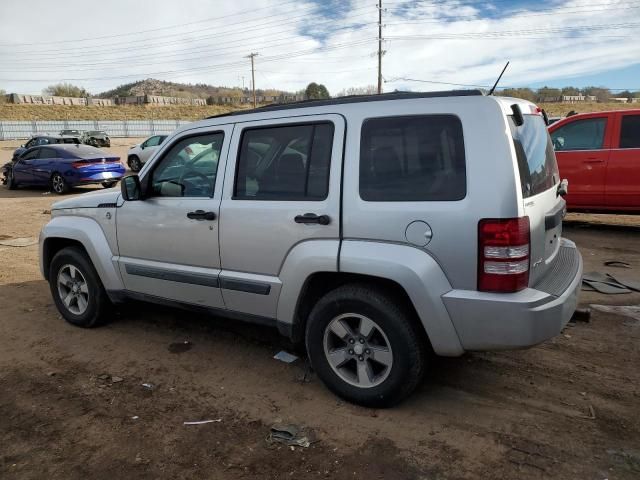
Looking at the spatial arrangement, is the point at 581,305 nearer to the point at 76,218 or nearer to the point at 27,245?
the point at 76,218

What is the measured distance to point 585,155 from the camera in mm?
7805

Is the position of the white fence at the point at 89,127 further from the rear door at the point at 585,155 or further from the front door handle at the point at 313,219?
the front door handle at the point at 313,219

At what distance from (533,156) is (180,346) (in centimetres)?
313

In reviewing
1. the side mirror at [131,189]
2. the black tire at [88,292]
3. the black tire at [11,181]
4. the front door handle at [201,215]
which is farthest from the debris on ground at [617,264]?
the black tire at [11,181]

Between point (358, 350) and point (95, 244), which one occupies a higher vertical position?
point (95, 244)

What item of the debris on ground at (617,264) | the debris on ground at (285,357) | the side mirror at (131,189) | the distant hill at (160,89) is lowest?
the debris on ground at (285,357)

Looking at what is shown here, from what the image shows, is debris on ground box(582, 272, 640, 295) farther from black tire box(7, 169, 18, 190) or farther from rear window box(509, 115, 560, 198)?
black tire box(7, 169, 18, 190)

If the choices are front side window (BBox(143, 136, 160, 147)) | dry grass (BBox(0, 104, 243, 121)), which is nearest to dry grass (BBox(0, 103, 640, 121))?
dry grass (BBox(0, 104, 243, 121))

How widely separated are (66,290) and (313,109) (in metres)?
3.13

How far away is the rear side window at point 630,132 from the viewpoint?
291 inches

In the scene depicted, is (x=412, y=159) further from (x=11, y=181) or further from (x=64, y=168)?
(x=11, y=181)

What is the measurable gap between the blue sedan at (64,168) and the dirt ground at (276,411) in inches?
426

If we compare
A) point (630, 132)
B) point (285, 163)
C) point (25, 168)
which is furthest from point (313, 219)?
point (25, 168)

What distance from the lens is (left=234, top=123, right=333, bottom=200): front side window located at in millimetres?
3143
